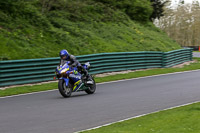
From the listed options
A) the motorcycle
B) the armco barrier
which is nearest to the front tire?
the motorcycle

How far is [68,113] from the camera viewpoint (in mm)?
8688

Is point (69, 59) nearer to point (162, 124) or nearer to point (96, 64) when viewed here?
point (162, 124)

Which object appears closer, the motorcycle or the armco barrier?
the motorcycle

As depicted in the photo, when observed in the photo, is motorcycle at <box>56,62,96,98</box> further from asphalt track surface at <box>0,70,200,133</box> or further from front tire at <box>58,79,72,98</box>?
asphalt track surface at <box>0,70,200,133</box>

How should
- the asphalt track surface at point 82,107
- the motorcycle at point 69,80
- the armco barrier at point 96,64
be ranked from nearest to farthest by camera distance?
the asphalt track surface at point 82,107 → the motorcycle at point 69,80 → the armco barrier at point 96,64

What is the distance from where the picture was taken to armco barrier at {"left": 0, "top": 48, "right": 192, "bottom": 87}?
50.0 feet

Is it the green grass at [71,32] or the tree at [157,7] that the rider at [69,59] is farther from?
the tree at [157,7]

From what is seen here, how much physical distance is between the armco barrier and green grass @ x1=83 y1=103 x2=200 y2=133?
27.8ft

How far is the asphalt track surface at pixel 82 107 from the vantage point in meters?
7.34

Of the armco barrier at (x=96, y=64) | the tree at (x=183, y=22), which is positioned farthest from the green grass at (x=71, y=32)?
the tree at (x=183, y=22)

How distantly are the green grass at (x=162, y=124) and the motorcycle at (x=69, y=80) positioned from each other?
3.97 meters

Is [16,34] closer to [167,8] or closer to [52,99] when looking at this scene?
[52,99]

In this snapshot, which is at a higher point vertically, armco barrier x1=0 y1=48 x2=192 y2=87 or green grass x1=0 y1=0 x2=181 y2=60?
green grass x1=0 y1=0 x2=181 y2=60

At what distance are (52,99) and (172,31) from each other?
64.5 meters
